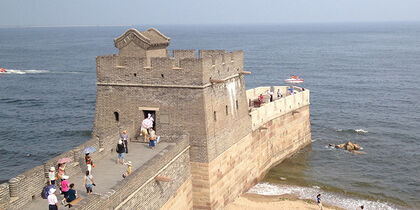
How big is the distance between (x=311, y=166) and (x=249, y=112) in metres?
10.1

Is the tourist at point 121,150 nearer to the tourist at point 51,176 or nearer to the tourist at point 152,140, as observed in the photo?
the tourist at point 152,140

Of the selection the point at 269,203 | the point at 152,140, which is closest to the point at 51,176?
the point at 152,140

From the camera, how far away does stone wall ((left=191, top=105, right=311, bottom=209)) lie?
24.4m

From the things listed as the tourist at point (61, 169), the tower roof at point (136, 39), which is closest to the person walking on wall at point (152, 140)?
the tower roof at point (136, 39)

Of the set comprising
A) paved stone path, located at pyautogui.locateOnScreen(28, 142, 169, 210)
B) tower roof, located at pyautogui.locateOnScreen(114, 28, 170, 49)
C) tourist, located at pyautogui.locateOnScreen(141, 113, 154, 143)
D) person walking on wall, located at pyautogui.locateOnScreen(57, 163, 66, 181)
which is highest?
tower roof, located at pyautogui.locateOnScreen(114, 28, 170, 49)

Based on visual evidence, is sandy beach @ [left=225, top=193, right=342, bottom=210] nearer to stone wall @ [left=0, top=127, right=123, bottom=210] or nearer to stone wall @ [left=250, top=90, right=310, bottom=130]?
stone wall @ [left=250, top=90, right=310, bottom=130]

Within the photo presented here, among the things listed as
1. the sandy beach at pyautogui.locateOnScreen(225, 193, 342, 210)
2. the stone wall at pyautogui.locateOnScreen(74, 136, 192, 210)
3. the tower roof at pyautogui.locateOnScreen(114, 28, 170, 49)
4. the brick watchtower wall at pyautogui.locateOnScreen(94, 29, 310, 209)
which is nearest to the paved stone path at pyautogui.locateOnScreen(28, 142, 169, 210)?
the stone wall at pyautogui.locateOnScreen(74, 136, 192, 210)

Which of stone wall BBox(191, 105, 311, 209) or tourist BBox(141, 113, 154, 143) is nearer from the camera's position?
stone wall BBox(191, 105, 311, 209)

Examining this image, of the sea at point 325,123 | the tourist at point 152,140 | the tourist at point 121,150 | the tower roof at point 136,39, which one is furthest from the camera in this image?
the sea at point 325,123

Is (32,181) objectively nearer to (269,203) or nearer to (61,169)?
(61,169)

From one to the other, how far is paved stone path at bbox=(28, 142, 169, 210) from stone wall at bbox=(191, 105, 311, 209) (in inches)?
107

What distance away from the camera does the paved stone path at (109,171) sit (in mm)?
18188

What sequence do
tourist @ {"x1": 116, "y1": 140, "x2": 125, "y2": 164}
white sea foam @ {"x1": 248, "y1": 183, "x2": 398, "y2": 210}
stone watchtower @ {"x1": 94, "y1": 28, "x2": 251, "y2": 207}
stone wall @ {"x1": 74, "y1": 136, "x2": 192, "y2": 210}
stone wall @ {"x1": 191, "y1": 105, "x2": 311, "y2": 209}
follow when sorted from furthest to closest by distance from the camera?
1. white sea foam @ {"x1": 248, "y1": 183, "x2": 398, "y2": 210}
2. stone wall @ {"x1": 191, "y1": 105, "x2": 311, "y2": 209}
3. stone watchtower @ {"x1": 94, "y1": 28, "x2": 251, "y2": 207}
4. tourist @ {"x1": 116, "y1": 140, "x2": 125, "y2": 164}
5. stone wall @ {"x1": 74, "y1": 136, "x2": 192, "y2": 210}

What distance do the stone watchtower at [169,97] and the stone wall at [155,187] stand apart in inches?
35.5
